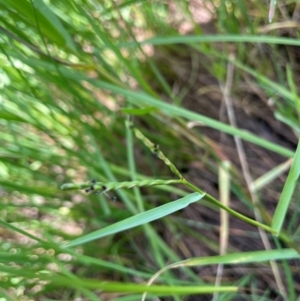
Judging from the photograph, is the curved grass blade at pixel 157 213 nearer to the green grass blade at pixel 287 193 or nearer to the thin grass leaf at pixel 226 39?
the green grass blade at pixel 287 193

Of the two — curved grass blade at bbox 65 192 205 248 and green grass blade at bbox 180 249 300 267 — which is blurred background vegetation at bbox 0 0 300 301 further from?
curved grass blade at bbox 65 192 205 248

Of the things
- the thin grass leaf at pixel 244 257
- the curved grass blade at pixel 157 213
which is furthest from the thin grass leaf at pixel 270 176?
the curved grass blade at pixel 157 213

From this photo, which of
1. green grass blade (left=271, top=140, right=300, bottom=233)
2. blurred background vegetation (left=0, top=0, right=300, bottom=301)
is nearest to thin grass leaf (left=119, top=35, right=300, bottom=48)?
blurred background vegetation (left=0, top=0, right=300, bottom=301)

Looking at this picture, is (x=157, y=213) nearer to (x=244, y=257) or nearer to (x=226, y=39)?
(x=244, y=257)

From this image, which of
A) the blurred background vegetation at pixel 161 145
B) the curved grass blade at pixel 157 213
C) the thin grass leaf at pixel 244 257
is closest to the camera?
the curved grass blade at pixel 157 213

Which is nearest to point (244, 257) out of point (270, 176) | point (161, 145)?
point (270, 176)

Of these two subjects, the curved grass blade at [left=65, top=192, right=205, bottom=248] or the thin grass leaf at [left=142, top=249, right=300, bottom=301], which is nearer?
the curved grass blade at [left=65, top=192, right=205, bottom=248]

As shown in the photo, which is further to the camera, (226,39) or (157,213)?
(226,39)

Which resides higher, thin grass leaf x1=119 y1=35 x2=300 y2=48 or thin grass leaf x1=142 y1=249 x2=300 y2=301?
thin grass leaf x1=119 y1=35 x2=300 y2=48

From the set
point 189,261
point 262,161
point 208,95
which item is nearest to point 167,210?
point 189,261
